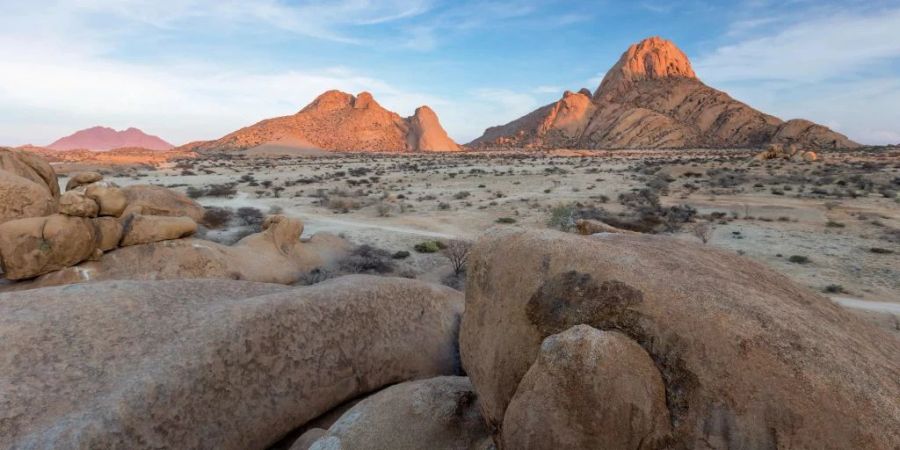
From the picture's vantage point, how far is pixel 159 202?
14.4m

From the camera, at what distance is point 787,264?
45.3ft

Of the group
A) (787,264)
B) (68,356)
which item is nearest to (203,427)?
(68,356)

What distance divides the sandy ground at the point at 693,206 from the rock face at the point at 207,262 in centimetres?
354

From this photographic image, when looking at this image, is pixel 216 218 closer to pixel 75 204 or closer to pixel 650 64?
pixel 75 204

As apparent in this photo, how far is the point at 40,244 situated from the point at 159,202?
20.1 feet

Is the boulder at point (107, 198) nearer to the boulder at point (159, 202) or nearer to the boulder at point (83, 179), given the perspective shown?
the boulder at point (83, 179)

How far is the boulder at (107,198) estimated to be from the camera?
389 inches

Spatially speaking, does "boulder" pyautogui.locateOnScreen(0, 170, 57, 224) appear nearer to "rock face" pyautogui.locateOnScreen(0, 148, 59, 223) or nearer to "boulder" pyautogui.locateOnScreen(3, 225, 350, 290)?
"rock face" pyautogui.locateOnScreen(0, 148, 59, 223)

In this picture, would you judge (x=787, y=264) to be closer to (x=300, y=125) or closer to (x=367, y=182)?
(x=367, y=182)

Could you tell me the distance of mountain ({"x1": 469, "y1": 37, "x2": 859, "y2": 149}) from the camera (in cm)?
9656

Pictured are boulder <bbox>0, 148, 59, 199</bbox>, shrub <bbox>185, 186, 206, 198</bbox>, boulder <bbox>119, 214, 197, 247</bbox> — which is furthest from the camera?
shrub <bbox>185, 186, 206, 198</bbox>

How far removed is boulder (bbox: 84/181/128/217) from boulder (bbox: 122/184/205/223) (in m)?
2.44

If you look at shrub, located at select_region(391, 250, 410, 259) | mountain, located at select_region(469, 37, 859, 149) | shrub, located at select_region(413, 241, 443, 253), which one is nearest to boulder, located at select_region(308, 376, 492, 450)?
shrub, located at select_region(391, 250, 410, 259)

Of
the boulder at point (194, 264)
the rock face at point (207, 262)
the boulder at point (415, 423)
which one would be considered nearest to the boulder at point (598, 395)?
the boulder at point (415, 423)
